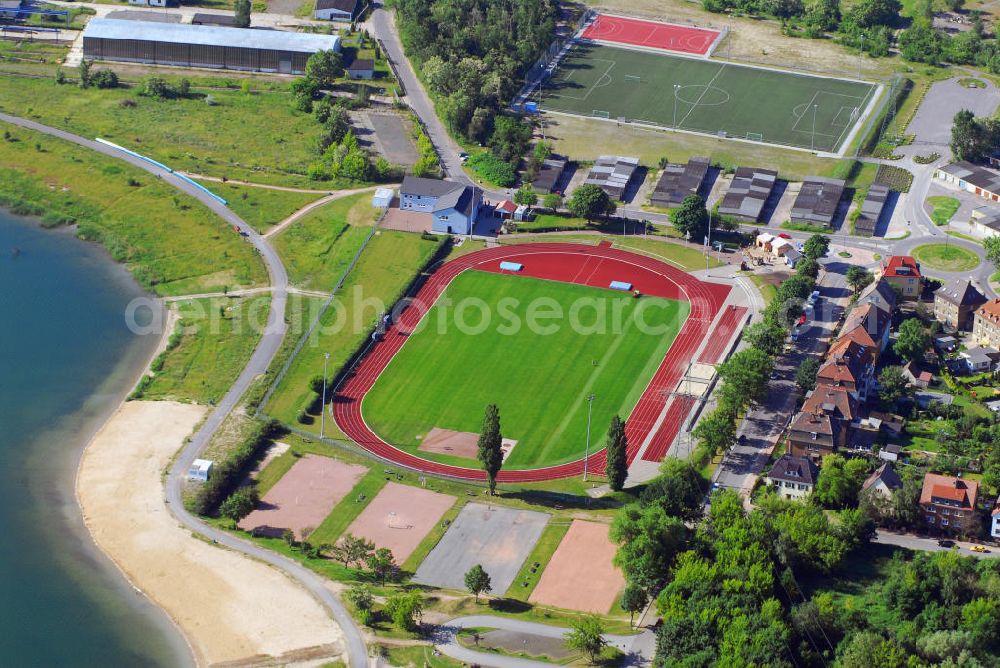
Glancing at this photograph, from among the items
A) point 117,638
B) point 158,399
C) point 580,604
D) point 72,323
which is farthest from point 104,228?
point 580,604

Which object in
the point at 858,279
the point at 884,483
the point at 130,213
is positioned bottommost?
the point at 130,213

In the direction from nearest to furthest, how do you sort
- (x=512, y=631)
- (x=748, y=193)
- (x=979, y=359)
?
(x=512, y=631), (x=979, y=359), (x=748, y=193)

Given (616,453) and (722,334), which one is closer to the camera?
(616,453)

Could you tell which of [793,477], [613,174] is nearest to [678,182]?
[613,174]

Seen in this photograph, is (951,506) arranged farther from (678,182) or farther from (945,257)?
(678,182)

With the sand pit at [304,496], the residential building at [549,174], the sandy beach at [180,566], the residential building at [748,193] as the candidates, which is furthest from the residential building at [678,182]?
the sandy beach at [180,566]

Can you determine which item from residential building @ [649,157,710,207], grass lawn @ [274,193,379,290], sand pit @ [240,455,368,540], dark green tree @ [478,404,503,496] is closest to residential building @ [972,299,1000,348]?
residential building @ [649,157,710,207]
